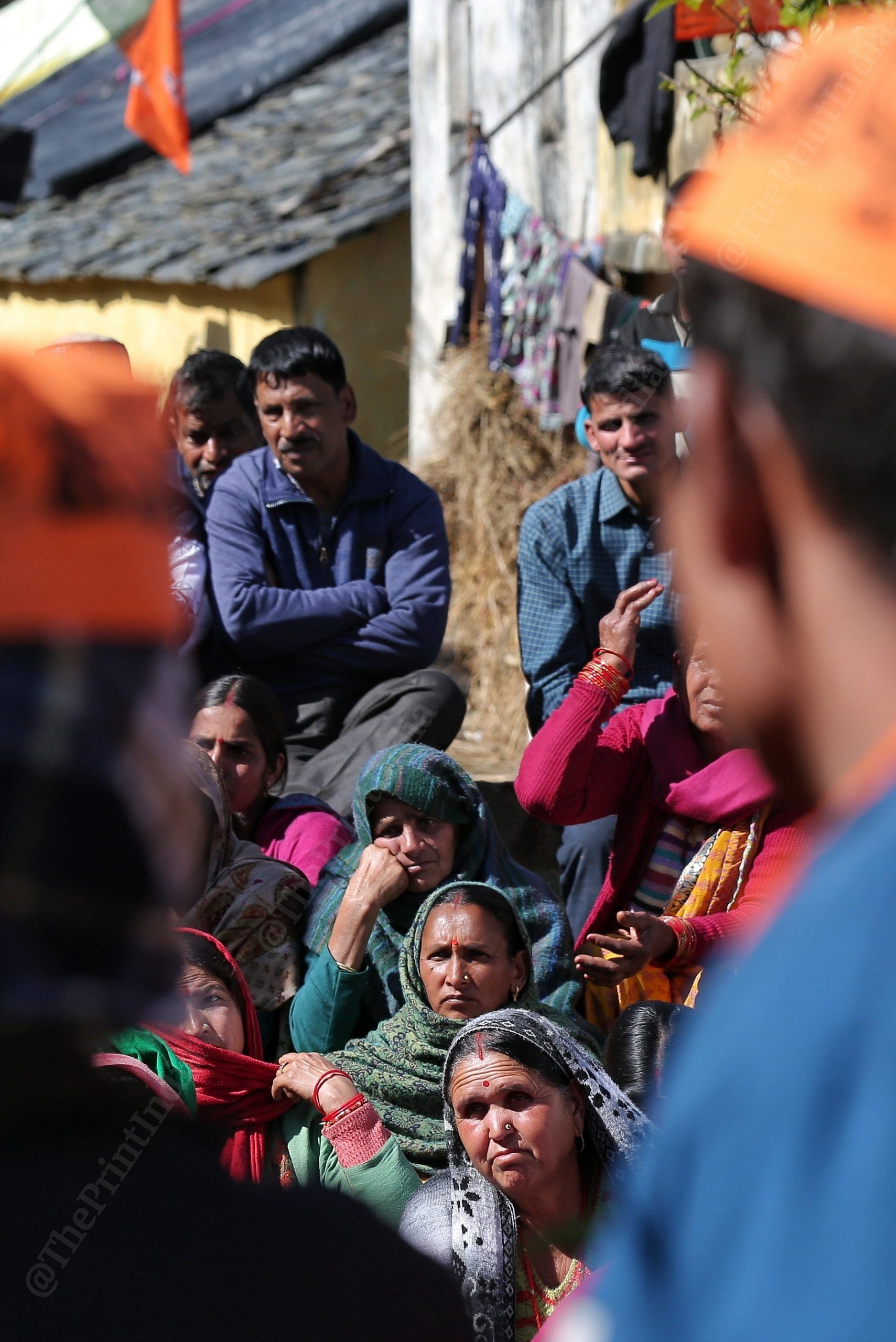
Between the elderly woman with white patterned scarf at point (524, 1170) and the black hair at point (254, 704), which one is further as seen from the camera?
the black hair at point (254, 704)

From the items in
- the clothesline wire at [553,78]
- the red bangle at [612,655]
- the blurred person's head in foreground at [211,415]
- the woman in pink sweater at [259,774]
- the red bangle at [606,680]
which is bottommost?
the woman in pink sweater at [259,774]

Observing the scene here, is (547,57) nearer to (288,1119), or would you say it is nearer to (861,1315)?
(288,1119)

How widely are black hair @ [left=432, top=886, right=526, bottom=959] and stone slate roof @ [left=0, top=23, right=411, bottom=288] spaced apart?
715 centimetres

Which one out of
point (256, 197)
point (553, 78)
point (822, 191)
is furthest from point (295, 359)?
point (256, 197)

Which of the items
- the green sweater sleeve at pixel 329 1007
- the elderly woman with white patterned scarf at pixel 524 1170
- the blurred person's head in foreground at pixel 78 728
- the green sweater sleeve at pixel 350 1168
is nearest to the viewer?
the blurred person's head in foreground at pixel 78 728

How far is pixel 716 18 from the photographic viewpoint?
15.4ft

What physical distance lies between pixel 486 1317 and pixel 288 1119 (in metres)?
0.72

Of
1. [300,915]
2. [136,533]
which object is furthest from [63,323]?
[136,533]

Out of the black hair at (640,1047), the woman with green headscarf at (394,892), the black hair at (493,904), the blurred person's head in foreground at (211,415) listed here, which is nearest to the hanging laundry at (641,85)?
the blurred person's head in foreground at (211,415)

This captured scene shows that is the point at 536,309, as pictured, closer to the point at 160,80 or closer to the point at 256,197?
the point at 160,80

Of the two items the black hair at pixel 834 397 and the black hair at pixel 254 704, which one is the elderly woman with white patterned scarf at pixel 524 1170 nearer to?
the black hair at pixel 254 704

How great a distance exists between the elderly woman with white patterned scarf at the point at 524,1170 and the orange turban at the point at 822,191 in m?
2.15

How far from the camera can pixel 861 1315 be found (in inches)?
19.2

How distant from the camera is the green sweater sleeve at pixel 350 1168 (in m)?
2.80
